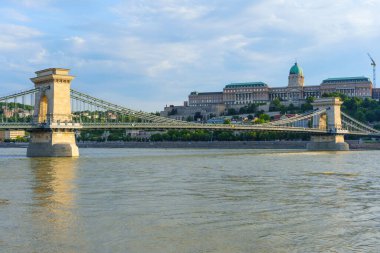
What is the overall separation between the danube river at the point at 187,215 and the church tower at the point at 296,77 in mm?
136534

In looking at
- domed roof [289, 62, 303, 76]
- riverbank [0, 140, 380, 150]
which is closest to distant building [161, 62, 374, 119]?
domed roof [289, 62, 303, 76]

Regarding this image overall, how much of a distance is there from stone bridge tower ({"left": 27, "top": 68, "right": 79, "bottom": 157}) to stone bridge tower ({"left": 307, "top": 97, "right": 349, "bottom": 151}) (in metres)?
38.8

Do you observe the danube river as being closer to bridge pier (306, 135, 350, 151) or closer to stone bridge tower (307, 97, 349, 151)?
bridge pier (306, 135, 350, 151)

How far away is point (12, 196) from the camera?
18875 mm

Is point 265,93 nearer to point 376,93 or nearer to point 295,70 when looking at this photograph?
point 295,70

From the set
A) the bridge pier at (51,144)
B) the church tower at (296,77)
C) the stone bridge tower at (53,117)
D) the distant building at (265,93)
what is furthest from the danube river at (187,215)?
the church tower at (296,77)

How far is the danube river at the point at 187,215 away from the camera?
453 inches

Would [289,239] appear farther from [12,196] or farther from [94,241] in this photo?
[12,196]

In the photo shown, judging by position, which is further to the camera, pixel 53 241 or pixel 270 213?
pixel 270 213

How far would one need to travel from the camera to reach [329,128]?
76.6 meters

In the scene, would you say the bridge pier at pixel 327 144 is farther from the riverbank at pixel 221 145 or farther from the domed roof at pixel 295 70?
the domed roof at pixel 295 70

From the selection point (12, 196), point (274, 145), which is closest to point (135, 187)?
point (12, 196)

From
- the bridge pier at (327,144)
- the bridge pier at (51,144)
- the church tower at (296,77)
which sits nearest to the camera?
the bridge pier at (51,144)

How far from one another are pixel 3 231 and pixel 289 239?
6238mm
